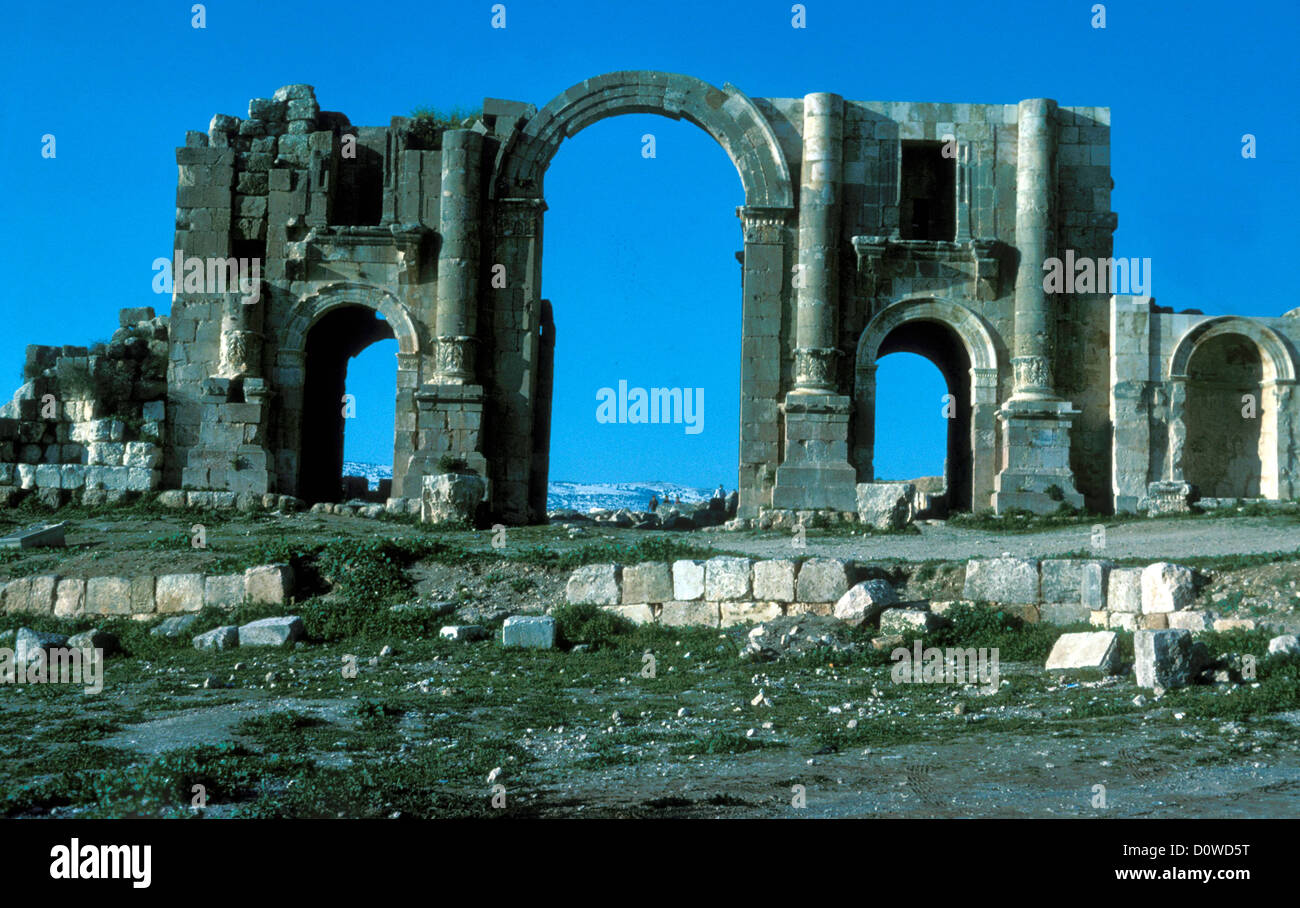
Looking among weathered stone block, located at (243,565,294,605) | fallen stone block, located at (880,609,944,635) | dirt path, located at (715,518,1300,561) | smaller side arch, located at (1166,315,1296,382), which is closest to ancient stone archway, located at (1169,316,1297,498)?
smaller side arch, located at (1166,315,1296,382)

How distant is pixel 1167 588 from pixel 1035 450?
9676 mm

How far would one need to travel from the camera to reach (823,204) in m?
22.2

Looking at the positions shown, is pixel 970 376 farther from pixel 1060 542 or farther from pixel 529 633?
pixel 529 633

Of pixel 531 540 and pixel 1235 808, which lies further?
pixel 531 540

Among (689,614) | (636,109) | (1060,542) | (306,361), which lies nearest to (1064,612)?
(689,614)

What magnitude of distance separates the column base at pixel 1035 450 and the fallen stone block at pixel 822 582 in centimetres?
901

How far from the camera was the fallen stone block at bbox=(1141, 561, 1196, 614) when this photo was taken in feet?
39.7

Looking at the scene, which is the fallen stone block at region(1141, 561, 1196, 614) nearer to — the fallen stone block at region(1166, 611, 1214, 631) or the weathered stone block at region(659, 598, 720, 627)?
the fallen stone block at region(1166, 611, 1214, 631)

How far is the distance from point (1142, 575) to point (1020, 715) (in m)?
4.25

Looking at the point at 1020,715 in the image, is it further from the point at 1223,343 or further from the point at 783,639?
the point at 1223,343

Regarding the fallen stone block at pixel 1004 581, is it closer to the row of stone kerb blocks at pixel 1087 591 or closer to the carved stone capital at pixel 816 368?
the row of stone kerb blocks at pixel 1087 591

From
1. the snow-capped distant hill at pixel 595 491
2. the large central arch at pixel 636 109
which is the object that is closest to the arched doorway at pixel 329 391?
the large central arch at pixel 636 109

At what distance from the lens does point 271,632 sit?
13.1 meters
